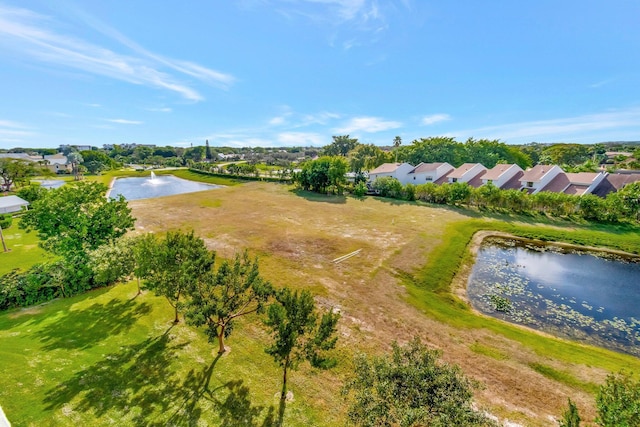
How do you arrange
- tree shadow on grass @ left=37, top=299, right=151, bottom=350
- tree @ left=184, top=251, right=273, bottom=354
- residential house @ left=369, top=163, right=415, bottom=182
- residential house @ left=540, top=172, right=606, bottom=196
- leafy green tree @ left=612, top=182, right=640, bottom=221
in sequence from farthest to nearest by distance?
residential house @ left=369, top=163, right=415, bottom=182, residential house @ left=540, top=172, right=606, bottom=196, leafy green tree @ left=612, top=182, right=640, bottom=221, tree shadow on grass @ left=37, top=299, right=151, bottom=350, tree @ left=184, top=251, right=273, bottom=354

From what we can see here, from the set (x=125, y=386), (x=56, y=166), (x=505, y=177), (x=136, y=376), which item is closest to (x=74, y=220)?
(x=136, y=376)

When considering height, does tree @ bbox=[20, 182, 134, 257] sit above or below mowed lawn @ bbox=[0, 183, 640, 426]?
above

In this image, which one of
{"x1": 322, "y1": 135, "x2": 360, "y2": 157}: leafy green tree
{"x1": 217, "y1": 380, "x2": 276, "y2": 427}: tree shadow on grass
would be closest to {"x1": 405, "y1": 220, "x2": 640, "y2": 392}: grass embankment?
{"x1": 217, "y1": 380, "x2": 276, "y2": 427}: tree shadow on grass

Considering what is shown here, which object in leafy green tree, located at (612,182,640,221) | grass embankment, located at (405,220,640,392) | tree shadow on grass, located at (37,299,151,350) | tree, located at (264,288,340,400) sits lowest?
tree shadow on grass, located at (37,299,151,350)

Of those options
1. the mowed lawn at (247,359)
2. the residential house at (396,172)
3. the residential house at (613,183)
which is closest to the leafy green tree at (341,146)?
the residential house at (396,172)

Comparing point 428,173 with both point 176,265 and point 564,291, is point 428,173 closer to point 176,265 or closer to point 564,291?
point 564,291

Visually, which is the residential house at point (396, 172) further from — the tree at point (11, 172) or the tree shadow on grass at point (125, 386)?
the tree at point (11, 172)

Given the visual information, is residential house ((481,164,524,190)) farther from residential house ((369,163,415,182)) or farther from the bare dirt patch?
the bare dirt patch
